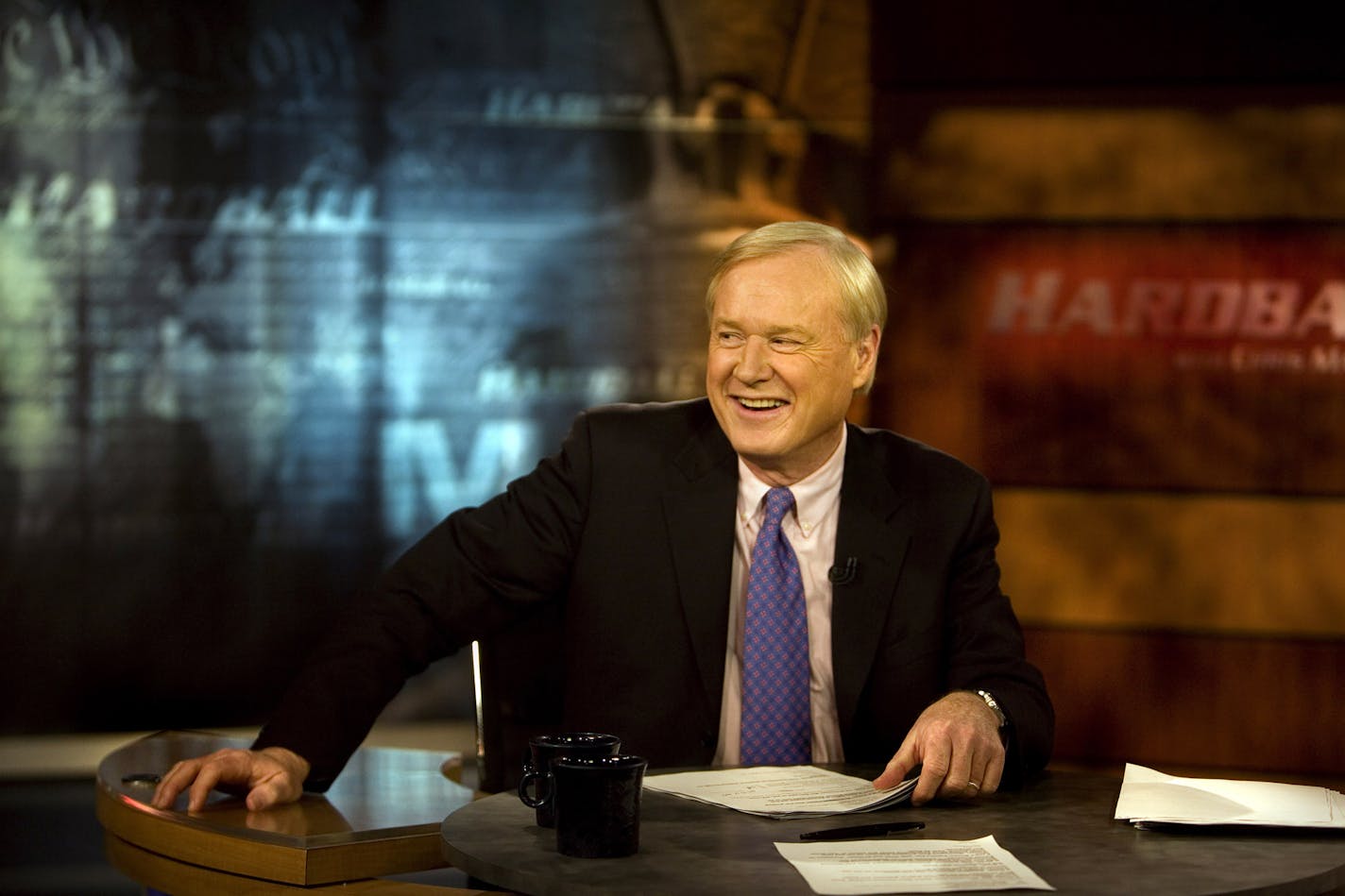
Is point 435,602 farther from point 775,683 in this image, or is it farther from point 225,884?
point 225,884

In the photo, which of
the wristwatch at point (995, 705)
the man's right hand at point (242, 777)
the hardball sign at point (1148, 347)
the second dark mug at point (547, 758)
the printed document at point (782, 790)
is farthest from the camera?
the hardball sign at point (1148, 347)

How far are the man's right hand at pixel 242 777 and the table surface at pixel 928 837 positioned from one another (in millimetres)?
284

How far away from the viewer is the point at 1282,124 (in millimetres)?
4164

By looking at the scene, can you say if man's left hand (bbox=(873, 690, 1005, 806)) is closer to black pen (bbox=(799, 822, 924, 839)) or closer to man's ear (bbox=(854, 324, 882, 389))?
black pen (bbox=(799, 822, 924, 839))

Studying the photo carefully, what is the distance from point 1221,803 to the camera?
5.21 ft

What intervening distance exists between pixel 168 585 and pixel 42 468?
0.45 meters

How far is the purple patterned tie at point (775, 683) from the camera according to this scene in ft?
6.67

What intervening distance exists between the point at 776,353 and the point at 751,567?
29cm

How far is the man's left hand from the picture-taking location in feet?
5.30

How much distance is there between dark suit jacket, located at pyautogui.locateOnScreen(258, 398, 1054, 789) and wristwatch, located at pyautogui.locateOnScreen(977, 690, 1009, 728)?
0.12m

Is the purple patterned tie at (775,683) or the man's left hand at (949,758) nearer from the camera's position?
the man's left hand at (949,758)

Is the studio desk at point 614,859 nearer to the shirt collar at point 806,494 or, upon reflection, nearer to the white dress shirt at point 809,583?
the white dress shirt at point 809,583

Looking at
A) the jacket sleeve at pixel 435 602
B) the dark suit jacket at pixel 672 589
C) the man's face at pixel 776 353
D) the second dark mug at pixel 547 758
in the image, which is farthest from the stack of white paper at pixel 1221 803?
the jacket sleeve at pixel 435 602

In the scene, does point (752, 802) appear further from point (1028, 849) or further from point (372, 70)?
point (372, 70)
